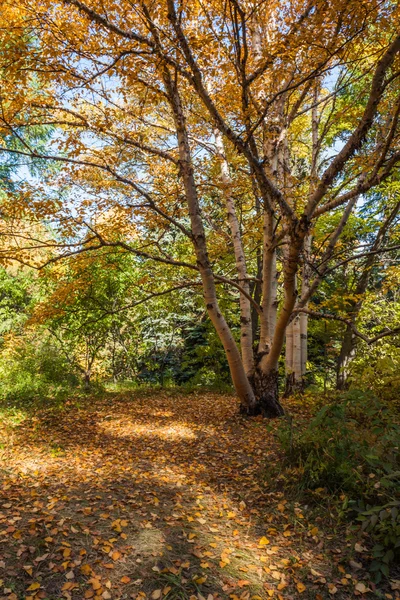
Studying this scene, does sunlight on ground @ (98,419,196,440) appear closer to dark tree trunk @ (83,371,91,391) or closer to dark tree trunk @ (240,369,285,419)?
dark tree trunk @ (240,369,285,419)

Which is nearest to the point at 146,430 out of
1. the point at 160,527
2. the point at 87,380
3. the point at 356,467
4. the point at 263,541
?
the point at 160,527

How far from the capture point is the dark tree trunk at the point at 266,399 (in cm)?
577

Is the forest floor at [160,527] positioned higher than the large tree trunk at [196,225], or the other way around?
the large tree trunk at [196,225]

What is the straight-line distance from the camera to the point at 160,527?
2844 millimetres

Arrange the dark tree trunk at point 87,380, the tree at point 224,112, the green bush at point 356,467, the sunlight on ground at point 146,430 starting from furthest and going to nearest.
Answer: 1. the dark tree trunk at point 87,380
2. the sunlight on ground at point 146,430
3. the tree at point 224,112
4. the green bush at point 356,467

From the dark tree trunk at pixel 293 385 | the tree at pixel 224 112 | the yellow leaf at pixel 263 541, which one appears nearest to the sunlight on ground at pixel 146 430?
the tree at pixel 224 112

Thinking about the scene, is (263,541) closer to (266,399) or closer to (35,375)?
(266,399)

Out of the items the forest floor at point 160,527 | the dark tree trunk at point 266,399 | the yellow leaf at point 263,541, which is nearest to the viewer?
the forest floor at point 160,527

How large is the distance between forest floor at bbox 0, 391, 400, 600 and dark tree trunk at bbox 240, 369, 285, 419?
0.92m

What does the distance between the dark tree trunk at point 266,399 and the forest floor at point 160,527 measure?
0.92 metres

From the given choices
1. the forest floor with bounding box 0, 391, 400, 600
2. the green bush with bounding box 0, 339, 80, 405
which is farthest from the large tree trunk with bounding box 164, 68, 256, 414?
the green bush with bounding box 0, 339, 80, 405

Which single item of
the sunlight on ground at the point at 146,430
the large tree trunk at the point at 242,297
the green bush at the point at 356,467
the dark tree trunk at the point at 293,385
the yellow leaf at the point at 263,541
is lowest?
the yellow leaf at the point at 263,541

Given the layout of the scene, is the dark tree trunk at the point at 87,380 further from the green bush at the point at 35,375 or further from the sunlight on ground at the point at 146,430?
the sunlight on ground at the point at 146,430

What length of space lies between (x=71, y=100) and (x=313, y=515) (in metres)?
5.90
